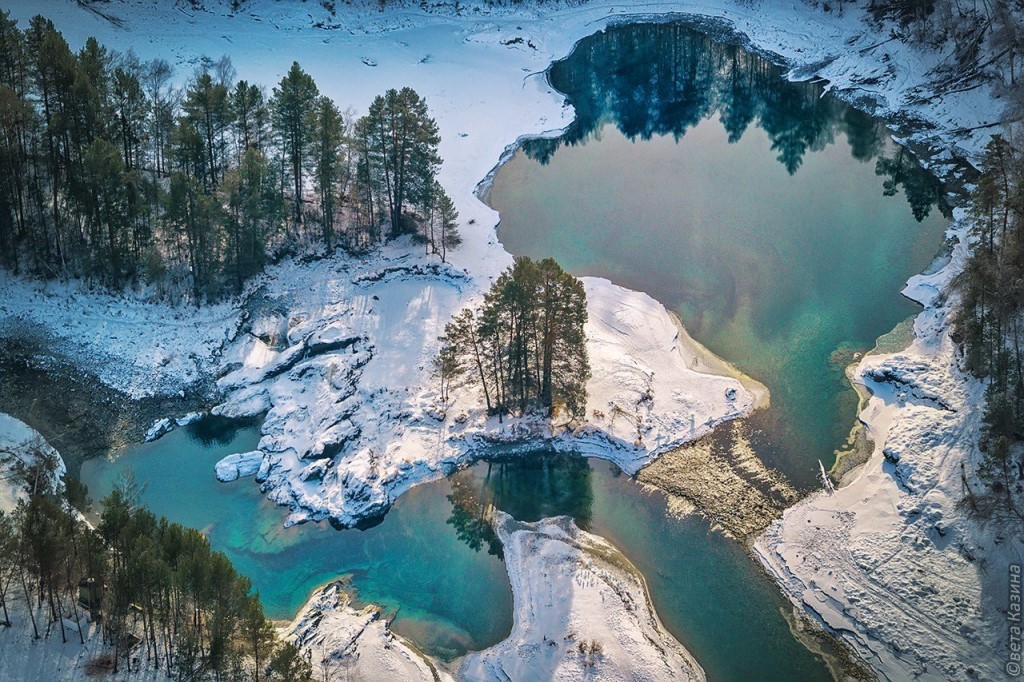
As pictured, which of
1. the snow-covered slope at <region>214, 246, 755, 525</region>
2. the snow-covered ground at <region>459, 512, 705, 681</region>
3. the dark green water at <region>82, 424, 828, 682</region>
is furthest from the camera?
the snow-covered slope at <region>214, 246, 755, 525</region>

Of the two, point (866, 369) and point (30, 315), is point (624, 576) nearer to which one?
point (866, 369)

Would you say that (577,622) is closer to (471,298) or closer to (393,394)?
(393,394)

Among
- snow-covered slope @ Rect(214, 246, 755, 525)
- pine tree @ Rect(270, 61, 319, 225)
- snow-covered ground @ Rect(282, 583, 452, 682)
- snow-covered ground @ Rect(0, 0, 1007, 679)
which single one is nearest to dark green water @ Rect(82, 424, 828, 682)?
snow-covered ground @ Rect(282, 583, 452, 682)

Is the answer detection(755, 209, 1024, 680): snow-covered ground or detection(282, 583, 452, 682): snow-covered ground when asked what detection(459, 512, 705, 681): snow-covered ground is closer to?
detection(282, 583, 452, 682): snow-covered ground

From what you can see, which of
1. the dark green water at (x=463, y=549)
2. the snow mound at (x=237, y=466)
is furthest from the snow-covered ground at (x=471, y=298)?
the dark green water at (x=463, y=549)

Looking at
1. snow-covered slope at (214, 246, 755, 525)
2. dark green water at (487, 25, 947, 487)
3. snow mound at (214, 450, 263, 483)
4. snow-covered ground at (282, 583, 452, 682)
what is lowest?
snow-covered ground at (282, 583, 452, 682)

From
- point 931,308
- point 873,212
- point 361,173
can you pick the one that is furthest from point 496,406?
point 873,212

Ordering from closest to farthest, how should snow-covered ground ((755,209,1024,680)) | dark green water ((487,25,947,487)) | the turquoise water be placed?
snow-covered ground ((755,209,1024,680)), the turquoise water, dark green water ((487,25,947,487))
